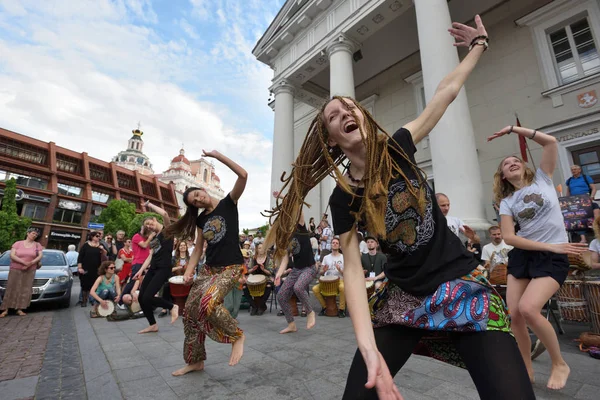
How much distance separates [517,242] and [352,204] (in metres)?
2.16

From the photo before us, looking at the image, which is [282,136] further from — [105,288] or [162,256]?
[162,256]

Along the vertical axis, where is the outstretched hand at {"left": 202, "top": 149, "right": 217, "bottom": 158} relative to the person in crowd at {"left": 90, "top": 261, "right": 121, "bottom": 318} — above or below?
above

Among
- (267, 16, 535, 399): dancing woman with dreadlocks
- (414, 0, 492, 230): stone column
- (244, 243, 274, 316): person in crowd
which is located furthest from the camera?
(414, 0, 492, 230): stone column

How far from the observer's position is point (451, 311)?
1.19 metres

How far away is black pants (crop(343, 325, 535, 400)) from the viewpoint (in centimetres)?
99

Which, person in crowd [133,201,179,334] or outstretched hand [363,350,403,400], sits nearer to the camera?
outstretched hand [363,350,403,400]

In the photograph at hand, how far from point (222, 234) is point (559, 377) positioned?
11.7 feet

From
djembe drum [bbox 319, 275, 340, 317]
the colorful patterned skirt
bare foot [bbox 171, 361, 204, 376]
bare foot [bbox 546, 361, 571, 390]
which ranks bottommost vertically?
bare foot [bbox 171, 361, 204, 376]

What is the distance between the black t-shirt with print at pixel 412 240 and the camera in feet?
4.09

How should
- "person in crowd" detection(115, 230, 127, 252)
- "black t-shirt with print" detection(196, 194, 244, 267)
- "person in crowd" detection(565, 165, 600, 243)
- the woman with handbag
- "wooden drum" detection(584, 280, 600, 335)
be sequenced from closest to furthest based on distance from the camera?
1. "black t-shirt with print" detection(196, 194, 244, 267)
2. "wooden drum" detection(584, 280, 600, 335)
3. the woman with handbag
4. "person in crowd" detection(565, 165, 600, 243)
5. "person in crowd" detection(115, 230, 127, 252)

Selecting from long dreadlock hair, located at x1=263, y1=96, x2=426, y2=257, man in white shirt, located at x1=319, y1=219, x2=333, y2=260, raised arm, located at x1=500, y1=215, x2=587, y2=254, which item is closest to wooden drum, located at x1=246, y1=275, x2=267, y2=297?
man in white shirt, located at x1=319, y1=219, x2=333, y2=260

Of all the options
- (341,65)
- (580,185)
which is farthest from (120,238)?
(580,185)

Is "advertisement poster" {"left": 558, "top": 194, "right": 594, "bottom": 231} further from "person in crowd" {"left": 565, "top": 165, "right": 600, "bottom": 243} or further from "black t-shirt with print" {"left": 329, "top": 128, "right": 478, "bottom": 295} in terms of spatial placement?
"black t-shirt with print" {"left": 329, "top": 128, "right": 478, "bottom": 295}

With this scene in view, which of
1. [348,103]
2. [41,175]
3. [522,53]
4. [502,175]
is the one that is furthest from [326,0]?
[41,175]
